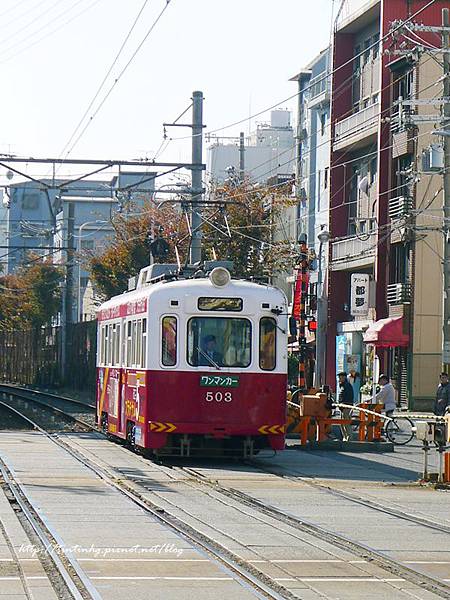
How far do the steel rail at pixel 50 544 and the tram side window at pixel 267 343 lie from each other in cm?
468

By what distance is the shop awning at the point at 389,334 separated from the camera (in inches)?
1800

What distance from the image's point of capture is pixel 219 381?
21.4 meters

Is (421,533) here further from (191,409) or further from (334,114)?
(334,114)

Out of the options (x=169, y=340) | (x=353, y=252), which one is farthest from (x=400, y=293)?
(x=169, y=340)

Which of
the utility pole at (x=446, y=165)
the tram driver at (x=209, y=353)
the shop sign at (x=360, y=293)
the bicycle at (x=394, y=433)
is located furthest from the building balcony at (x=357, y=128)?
the tram driver at (x=209, y=353)

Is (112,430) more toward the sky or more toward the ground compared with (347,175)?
more toward the ground

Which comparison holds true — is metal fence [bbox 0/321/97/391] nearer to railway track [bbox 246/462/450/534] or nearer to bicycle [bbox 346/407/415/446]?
bicycle [bbox 346/407/415/446]

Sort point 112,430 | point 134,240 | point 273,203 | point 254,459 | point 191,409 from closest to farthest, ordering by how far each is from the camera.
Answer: point 191,409
point 254,459
point 112,430
point 273,203
point 134,240

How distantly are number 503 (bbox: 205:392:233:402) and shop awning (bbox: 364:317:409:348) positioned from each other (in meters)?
24.6

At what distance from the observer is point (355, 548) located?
12.3 metres

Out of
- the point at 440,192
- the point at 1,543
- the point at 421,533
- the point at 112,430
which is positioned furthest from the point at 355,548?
the point at 440,192

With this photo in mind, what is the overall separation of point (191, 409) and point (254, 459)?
8.22 ft

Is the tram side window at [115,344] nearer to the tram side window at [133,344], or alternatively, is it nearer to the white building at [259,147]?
the tram side window at [133,344]

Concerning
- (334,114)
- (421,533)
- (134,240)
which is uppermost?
(334,114)
